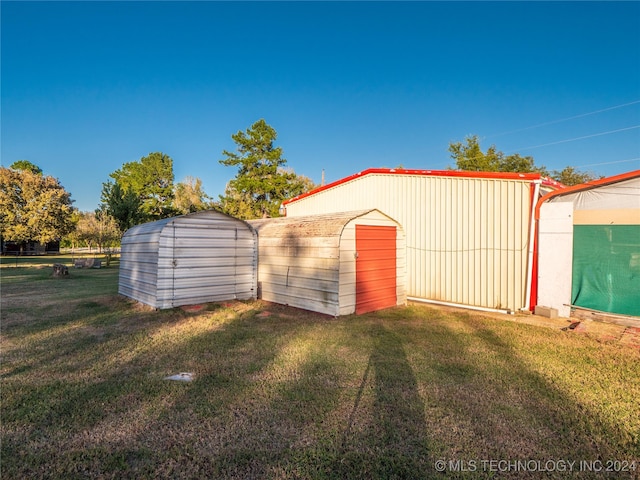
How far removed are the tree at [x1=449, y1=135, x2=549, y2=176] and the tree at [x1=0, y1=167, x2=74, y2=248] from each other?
46414 mm

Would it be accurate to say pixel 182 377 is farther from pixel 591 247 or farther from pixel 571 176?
pixel 571 176

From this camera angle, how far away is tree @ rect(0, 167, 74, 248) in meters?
31.9

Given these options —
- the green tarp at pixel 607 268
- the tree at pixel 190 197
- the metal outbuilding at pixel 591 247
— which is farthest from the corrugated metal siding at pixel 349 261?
the tree at pixel 190 197

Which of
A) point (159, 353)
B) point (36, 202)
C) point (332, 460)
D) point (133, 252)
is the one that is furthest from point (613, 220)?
point (36, 202)

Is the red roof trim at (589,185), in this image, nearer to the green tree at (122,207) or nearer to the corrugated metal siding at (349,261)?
the corrugated metal siding at (349,261)

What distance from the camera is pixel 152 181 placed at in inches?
1533

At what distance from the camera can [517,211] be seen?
27.3ft

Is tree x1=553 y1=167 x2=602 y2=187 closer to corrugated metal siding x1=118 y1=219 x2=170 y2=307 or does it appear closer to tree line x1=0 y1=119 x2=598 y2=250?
tree line x1=0 y1=119 x2=598 y2=250

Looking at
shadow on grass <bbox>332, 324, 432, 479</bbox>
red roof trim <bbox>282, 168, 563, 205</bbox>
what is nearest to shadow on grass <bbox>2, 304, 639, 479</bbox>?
shadow on grass <bbox>332, 324, 432, 479</bbox>

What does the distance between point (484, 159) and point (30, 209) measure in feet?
166

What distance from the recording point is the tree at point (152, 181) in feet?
126

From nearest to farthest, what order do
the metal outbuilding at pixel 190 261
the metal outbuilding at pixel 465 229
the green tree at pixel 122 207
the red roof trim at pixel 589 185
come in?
the red roof trim at pixel 589 185 → the metal outbuilding at pixel 190 261 → the metal outbuilding at pixel 465 229 → the green tree at pixel 122 207

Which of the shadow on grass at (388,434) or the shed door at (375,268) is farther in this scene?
the shed door at (375,268)

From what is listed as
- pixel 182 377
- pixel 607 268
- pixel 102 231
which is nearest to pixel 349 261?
pixel 182 377
